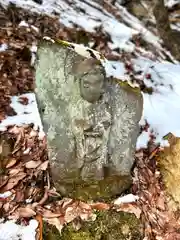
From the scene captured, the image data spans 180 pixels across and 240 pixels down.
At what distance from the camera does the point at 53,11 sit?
18.8 feet

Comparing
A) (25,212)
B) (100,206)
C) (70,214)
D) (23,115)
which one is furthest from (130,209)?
(23,115)

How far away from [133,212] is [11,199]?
0.91 metres

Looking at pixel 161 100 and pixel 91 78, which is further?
pixel 161 100

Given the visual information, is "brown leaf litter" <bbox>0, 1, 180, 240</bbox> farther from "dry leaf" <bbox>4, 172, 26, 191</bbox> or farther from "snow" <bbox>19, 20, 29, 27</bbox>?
"snow" <bbox>19, 20, 29, 27</bbox>

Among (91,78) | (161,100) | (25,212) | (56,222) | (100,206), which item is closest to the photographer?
(91,78)

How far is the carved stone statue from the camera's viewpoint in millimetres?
2612

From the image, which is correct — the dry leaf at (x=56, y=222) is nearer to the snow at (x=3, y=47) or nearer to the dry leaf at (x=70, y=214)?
the dry leaf at (x=70, y=214)

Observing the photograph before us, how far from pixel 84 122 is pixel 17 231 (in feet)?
3.12

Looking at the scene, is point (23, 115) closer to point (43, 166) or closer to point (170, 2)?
point (43, 166)

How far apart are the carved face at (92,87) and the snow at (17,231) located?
3.43 ft

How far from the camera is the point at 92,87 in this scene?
255 cm

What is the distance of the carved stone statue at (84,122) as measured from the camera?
8.57 feet

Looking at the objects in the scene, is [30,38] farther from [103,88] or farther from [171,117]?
[103,88]

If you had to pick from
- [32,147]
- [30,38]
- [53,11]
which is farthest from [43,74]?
[53,11]
